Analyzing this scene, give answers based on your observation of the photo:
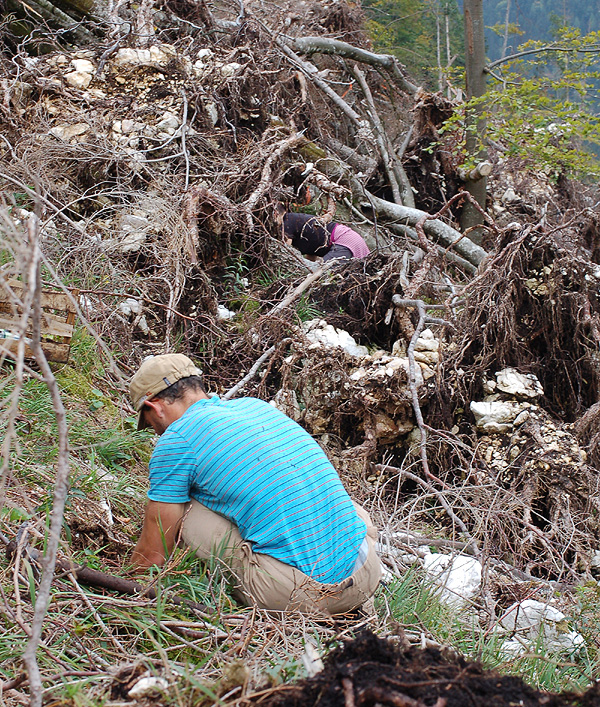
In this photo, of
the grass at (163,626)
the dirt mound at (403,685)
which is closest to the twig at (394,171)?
the grass at (163,626)

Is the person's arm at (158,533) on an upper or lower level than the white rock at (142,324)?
upper

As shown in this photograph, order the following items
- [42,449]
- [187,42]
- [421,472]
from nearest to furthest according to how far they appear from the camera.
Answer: [42,449] → [421,472] → [187,42]

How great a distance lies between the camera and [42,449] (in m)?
3.01

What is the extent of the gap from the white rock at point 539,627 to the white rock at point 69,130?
5.22 m

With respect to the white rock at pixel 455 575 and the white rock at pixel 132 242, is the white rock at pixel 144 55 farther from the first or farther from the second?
the white rock at pixel 455 575

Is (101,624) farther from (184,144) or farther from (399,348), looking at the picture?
(184,144)

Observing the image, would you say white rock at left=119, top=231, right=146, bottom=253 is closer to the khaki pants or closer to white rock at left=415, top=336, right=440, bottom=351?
white rock at left=415, top=336, right=440, bottom=351

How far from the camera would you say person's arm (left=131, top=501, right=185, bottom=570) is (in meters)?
2.35

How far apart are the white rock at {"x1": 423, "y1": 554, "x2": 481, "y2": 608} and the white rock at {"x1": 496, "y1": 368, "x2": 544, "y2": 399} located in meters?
1.44

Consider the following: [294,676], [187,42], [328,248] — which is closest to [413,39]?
[187,42]

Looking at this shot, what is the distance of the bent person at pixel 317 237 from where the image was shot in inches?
229

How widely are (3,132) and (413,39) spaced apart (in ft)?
43.7

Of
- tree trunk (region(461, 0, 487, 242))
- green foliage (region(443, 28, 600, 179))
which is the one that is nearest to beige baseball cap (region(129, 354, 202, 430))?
green foliage (region(443, 28, 600, 179))

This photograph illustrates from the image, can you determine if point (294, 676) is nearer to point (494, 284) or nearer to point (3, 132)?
point (494, 284)
